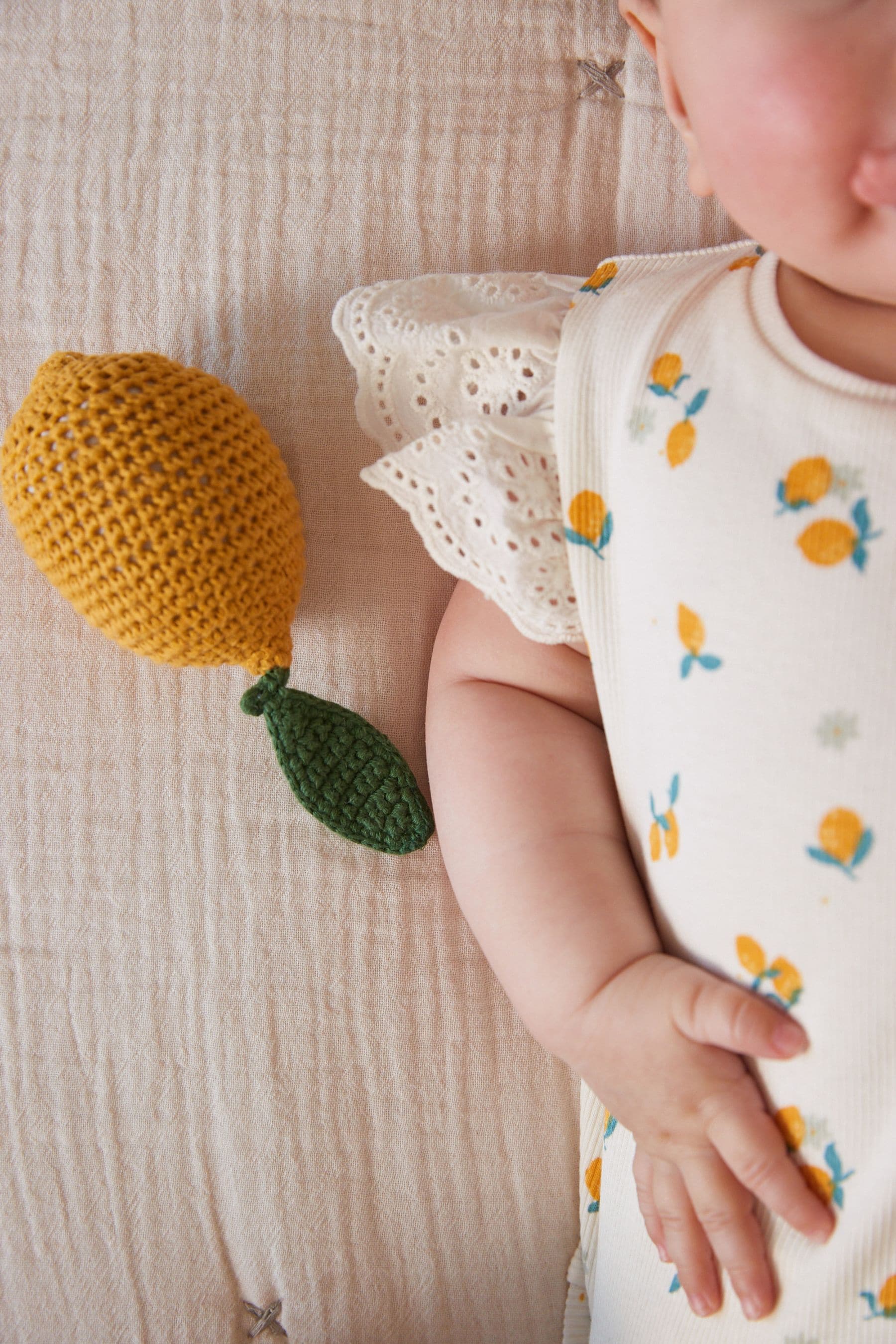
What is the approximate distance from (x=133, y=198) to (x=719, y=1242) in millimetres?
804

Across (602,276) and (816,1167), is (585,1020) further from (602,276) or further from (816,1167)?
(602,276)

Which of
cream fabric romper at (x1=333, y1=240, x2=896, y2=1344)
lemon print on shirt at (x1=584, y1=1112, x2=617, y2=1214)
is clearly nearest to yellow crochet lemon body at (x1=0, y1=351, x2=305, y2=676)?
cream fabric romper at (x1=333, y1=240, x2=896, y2=1344)

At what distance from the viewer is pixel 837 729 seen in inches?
22.6

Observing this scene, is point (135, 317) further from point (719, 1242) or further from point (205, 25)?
point (719, 1242)

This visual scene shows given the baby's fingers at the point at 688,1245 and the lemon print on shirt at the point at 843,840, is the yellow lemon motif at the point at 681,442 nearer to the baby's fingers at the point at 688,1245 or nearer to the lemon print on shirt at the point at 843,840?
the lemon print on shirt at the point at 843,840

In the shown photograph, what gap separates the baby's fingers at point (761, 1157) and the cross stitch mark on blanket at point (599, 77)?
74 cm

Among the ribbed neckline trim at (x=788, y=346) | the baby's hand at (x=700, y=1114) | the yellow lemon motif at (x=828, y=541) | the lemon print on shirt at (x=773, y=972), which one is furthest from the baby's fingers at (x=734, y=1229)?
the ribbed neckline trim at (x=788, y=346)

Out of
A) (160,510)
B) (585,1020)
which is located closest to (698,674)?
(585,1020)

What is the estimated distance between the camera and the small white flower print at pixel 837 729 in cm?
57

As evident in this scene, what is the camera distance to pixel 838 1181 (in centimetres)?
59

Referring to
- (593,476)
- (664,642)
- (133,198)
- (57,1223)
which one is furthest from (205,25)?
(57,1223)

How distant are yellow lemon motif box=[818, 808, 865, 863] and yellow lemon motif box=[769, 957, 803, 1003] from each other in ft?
0.24

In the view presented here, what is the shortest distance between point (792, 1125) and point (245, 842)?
1.34ft

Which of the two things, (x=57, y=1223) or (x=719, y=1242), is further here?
(x=57, y=1223)
